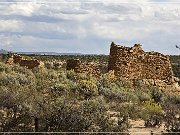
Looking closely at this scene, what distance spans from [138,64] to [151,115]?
346 inches

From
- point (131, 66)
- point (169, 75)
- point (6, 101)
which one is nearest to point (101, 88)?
point (131, 66)

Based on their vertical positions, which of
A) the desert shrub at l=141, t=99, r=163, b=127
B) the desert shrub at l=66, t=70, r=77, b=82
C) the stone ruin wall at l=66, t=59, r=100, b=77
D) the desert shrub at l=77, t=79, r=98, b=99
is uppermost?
the stone ruin wall at l=66, t=59, r=100, b=77

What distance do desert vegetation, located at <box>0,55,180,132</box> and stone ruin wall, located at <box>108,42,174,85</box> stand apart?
575 millimetres

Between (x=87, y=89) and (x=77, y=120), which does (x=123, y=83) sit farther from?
(x=77, y=120)

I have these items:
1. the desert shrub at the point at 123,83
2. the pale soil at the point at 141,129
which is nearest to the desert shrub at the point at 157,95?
the desert shrub at the point at 123,83

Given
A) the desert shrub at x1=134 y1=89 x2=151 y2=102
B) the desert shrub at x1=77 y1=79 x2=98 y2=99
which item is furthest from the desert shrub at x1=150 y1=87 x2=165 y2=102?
the desert shrub at x1=77 y1=79 x2=98 y2=99

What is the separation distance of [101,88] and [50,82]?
7.83 ft

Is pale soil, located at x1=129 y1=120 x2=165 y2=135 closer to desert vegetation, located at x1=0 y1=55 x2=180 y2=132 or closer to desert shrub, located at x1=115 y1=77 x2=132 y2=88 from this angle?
desert vegetation, located at x1=0 y1=55 x2=180 y2=132

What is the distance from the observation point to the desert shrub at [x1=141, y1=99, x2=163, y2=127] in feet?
54.7

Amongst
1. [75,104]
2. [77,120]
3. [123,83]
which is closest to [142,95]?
[123,83]

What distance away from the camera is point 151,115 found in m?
17.9

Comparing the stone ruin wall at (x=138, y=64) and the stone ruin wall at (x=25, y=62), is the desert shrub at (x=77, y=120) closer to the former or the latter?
the stone ruin wall at (x=138, y=64)

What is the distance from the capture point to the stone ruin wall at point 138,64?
26188 mm

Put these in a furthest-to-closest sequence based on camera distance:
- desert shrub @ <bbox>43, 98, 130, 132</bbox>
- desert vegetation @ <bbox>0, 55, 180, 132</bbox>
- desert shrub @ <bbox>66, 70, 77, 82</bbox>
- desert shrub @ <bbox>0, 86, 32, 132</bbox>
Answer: desert shrub @ <bbox>66, 70, 77, 82</bbox>
desert shrub @ <bbox>0, 86, 32, 132</bbox>
desert vegetation @ <bbox>0, 55, 180, 132</bbox>
desert shrub @ <bbox>43, 98, 130, 132</bbox>
